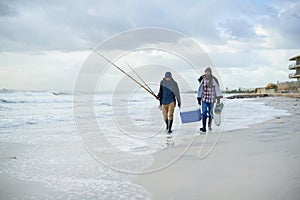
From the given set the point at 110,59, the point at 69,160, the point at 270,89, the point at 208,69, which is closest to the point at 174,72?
the point at 208,69

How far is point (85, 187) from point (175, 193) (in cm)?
111

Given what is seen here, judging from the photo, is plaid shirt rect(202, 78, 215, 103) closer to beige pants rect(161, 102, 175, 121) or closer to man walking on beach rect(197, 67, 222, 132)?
man walking on beach rect(197, 67, 222, 132)

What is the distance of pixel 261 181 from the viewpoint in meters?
3.43

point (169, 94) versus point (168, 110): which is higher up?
point (169, 94)

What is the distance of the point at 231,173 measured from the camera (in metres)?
3.82

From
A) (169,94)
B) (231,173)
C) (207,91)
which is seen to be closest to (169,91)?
(169,94)

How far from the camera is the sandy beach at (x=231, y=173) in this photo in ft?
10.4

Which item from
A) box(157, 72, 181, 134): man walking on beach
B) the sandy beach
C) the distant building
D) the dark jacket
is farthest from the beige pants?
the distant building

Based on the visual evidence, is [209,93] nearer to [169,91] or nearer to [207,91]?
[207,91]

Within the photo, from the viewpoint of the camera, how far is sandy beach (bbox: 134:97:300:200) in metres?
3.16

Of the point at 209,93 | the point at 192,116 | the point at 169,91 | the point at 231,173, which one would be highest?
the point at 169,91

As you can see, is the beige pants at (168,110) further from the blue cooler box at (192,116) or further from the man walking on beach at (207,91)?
the man walking on beach at (207,91)

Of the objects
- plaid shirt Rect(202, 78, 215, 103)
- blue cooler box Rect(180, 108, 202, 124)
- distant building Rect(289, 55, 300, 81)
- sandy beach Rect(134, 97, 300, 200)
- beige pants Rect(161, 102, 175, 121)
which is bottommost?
sandy beach Rect(134, 97, 300, 200)

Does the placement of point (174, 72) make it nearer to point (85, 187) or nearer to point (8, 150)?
point (8, 150)
